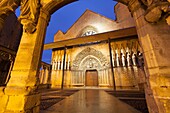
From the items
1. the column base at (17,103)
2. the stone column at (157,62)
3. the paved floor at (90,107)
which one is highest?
the stone column at (157,62)

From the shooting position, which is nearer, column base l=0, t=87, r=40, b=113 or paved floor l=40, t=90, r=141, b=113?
column base l=0, t=87, r=40, b=113

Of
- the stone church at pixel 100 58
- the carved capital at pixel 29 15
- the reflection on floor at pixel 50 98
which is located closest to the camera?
the carved capital at pixel 29 15

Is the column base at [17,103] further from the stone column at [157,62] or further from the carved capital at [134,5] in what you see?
the carved capital at [134,5]

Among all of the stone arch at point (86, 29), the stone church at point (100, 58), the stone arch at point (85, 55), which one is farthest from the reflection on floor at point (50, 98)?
the stone arch at point (86, 29)

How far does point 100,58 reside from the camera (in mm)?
9844

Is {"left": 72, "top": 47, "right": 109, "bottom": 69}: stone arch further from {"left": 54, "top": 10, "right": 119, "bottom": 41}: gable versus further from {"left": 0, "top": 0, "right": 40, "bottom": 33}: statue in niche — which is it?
{"left": 0, "top": 0, "right": 40, "bottom": 33}: statue in niche

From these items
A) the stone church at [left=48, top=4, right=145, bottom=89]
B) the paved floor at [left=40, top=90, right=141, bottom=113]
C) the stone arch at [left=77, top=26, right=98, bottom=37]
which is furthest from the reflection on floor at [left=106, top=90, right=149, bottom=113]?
the stone arch at [left=77, top=26, right=98, bottom=37]

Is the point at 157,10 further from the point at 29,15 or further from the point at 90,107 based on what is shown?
the point at 29,15

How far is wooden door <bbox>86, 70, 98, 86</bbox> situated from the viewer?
1002 cm

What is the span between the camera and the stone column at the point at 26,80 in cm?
141

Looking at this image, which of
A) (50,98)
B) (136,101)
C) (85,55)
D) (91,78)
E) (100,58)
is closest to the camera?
(136,101)

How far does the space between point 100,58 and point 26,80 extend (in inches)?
345

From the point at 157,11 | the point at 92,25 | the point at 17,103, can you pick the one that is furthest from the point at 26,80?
the point at 92,25

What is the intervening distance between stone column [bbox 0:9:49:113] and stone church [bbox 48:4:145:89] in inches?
260
